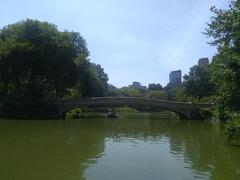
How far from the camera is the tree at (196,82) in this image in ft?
279

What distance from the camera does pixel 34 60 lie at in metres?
57.5

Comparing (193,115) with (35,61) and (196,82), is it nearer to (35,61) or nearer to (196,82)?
(35,61)

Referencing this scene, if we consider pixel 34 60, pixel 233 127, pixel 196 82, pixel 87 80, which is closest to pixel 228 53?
pixel 233 127

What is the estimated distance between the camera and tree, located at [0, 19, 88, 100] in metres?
56.3

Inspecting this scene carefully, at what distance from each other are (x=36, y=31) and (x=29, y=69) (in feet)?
15.7

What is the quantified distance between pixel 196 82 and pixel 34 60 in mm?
38102

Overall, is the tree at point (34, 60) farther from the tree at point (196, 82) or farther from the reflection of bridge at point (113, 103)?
the tree at point (196, 82)

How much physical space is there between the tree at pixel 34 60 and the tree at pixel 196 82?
28.8 meters

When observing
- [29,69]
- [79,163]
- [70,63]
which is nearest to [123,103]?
[70,63]

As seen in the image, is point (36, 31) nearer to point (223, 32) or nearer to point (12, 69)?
point (12, 69)

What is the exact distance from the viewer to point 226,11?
2497cm

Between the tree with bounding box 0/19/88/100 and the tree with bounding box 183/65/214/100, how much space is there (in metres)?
28.8

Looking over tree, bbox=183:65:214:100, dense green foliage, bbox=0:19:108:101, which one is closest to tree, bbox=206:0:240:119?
dense green foliage, bbox=0:19:108:101

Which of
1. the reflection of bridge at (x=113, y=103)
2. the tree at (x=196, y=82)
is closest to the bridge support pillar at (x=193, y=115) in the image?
the reflection of bridge at (x=113, y=103)
